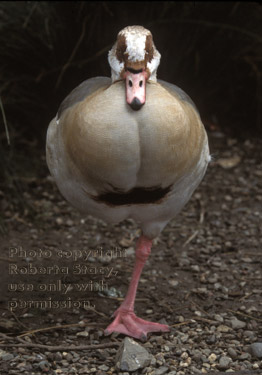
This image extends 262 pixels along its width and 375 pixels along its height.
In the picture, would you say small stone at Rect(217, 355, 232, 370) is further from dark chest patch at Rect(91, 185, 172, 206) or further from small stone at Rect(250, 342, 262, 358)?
dark chest patch at Rect(91, 185, 172, 206)

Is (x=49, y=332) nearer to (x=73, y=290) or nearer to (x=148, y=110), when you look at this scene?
(x=73, y=290)

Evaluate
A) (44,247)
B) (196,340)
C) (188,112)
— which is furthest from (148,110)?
(44,247)

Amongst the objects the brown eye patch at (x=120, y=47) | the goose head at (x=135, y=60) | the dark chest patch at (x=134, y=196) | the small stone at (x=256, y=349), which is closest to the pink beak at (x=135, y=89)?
the goose head at (x=135, y=60)

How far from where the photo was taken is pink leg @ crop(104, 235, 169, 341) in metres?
3.46

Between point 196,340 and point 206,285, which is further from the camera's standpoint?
point 206,285

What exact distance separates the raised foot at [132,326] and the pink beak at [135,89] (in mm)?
1274

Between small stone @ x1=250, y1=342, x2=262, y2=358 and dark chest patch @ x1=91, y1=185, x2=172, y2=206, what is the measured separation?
858 millimetres

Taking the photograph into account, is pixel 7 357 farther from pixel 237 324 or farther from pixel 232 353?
pixel 237 324

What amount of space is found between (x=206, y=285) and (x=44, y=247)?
110 centimetres

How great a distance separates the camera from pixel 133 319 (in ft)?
11.6

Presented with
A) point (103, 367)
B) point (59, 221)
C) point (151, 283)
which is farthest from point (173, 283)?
point (59, 221)

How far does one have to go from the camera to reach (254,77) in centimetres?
594

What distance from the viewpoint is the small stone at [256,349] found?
3188 millimetres

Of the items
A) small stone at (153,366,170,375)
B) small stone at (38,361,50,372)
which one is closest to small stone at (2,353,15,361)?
small stone at (38,361,50,372)
